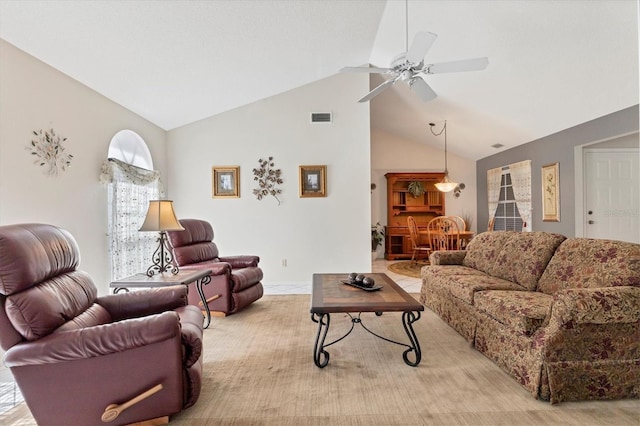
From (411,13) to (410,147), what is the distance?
457cm

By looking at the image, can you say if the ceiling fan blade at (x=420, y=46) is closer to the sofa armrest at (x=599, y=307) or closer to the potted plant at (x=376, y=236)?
the sofa armrest at (x=599, y=307)

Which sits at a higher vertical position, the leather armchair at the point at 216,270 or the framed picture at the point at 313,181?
the framed picture at the point at 313,181

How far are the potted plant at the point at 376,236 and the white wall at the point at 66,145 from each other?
5.31 metres

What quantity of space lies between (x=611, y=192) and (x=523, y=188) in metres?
1.34

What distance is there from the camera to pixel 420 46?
95.7 inches

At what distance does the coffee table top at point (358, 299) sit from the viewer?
7.69 ft

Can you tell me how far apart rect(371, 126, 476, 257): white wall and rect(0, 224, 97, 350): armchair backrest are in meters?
6.75

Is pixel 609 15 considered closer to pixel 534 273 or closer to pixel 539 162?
pixel 534 273

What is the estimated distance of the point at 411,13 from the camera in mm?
3621

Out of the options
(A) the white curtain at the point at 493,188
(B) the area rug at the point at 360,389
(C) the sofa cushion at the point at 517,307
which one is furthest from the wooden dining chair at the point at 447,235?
(C) the sofa cushion at the point at 517,307

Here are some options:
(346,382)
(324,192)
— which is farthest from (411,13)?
(346,382)

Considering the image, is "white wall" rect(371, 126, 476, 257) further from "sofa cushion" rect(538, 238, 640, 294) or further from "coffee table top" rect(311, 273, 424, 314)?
"sofa cushion" rect(538, 238, 640, 294)

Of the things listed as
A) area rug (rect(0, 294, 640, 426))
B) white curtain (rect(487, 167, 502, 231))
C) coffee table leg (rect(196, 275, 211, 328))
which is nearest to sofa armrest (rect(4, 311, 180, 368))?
area rug (rect(0, 294, 640, 426))

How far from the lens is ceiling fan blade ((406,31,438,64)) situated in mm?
2293
